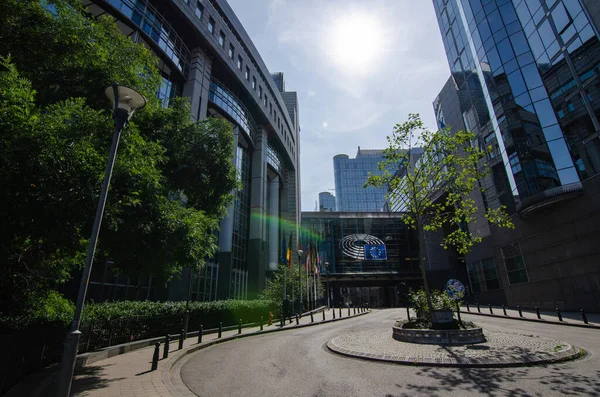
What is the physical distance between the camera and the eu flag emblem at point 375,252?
63188mm

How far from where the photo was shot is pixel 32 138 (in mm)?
5930

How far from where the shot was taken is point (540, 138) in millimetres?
27844

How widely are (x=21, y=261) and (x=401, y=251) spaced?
211 feet

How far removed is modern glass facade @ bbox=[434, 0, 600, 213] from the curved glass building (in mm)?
26775

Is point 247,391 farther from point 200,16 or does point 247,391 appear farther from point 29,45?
point 200,16

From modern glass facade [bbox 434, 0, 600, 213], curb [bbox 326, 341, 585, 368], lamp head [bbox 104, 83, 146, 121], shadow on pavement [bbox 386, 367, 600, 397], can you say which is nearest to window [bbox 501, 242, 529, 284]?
modern glass facade [bbox 434, 0, 600, 213]

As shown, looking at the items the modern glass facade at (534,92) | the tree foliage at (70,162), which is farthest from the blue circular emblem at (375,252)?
the tree foliage at (70,162)

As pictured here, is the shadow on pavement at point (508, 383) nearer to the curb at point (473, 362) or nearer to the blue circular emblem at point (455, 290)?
the curb at point (473, 362)

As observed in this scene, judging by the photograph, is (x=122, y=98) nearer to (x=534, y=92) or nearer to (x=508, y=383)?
(x=508, y=383)

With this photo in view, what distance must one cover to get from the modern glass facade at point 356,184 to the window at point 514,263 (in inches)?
4222

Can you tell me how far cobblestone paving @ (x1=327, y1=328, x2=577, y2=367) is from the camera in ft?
27.0

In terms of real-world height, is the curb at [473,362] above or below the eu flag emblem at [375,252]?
below

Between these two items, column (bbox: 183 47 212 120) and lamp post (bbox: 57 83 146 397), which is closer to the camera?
lamp post (bbox: 57 83 146 397)

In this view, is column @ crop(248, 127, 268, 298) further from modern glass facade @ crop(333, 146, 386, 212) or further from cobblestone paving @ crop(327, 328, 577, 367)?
modern glass facade @ crop(333, 146, 386, 212)
